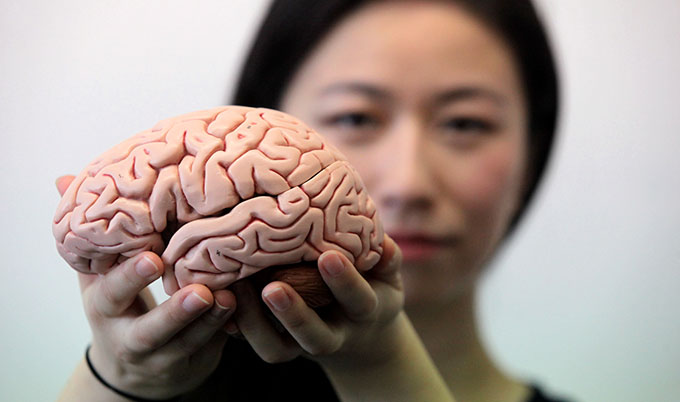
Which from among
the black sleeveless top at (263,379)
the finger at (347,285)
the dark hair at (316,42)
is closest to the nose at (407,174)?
the dark hair at (316,42)

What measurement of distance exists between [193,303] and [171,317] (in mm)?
43

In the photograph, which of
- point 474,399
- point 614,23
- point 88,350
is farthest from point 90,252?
point 614,23

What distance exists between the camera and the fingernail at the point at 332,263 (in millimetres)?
806

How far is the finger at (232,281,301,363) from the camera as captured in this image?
847 millimetres

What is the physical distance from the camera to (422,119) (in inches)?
58.9

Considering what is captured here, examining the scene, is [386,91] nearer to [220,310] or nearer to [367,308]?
[367,308]

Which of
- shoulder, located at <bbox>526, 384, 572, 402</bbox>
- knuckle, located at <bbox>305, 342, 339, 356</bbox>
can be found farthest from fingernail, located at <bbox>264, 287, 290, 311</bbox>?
shoulder, located at <bbox>526, 384, 572, 402</bbox>

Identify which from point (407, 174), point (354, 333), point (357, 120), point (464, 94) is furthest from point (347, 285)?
point (464, 94)

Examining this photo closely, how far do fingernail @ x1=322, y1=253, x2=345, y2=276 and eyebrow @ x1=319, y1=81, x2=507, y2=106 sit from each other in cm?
76

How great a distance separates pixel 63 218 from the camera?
880mm

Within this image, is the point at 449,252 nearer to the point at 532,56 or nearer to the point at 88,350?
the point at 532,56

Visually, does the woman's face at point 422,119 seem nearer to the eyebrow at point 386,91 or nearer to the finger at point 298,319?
the eyebrow at point 386,91

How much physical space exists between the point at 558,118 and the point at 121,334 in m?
1.44

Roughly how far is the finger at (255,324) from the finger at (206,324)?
21 millimetres
